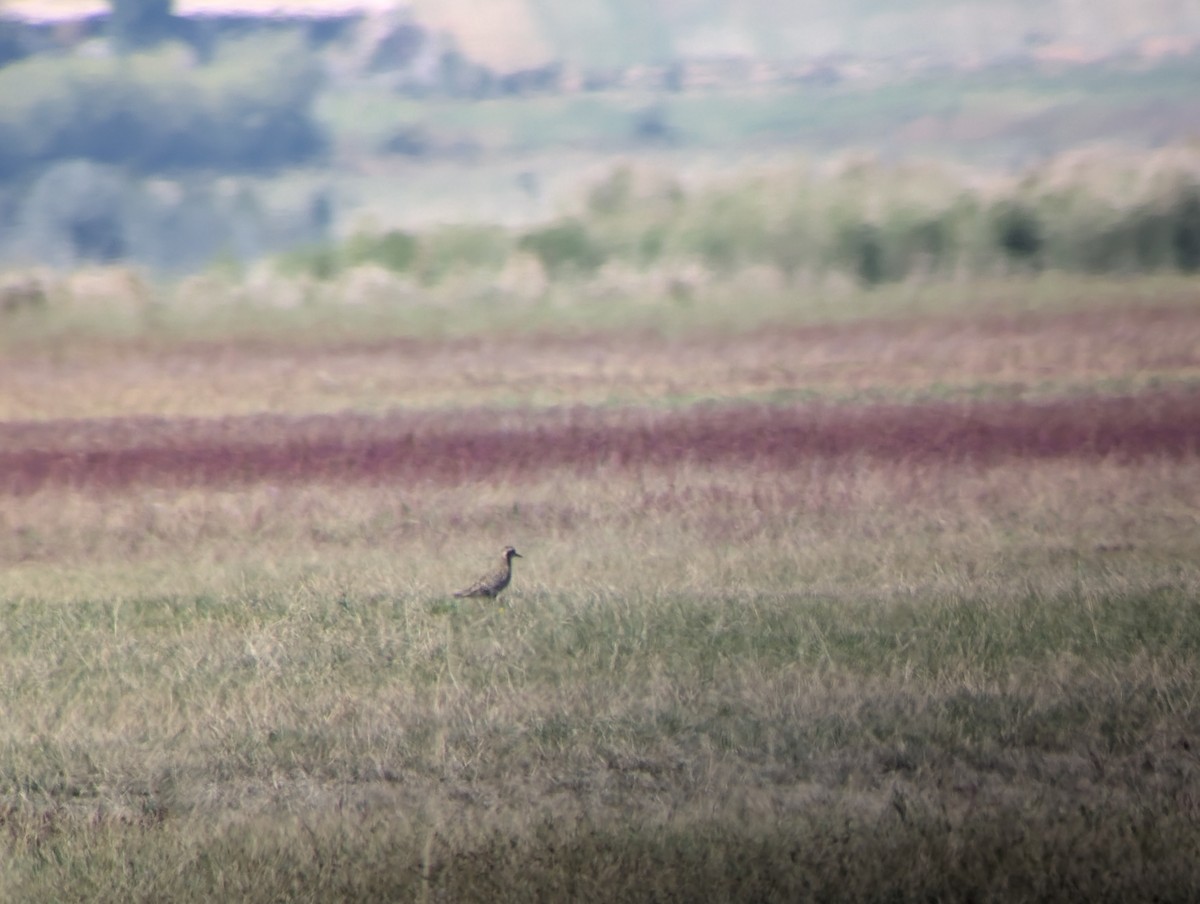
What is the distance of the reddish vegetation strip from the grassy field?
0.02 m

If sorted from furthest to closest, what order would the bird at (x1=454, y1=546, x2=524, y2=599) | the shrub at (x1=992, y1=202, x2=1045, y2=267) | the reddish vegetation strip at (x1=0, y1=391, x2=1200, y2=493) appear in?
the reddish vegetation strip at (x1=0, y1=391, x2=1200, y2=493) → the shrub at (x1=992, y1=202, x2=1045, y2=267) → the bird at (x1=454, y1=546, x2=524, y2=599)

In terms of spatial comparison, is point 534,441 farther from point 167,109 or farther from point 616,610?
point 167,109

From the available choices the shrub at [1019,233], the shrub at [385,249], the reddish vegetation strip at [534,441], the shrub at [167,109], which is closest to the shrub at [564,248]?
the shrub at [385,249]

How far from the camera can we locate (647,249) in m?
5.72

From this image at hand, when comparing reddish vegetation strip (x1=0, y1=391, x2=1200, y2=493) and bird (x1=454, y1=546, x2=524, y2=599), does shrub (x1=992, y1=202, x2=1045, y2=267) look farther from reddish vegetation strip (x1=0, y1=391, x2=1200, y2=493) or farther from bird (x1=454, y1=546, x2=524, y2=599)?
bird (x1=454, y1=546, x2=524, y2=599)

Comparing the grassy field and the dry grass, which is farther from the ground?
the dry grass

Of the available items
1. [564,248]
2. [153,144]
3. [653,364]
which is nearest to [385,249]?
[564,248]

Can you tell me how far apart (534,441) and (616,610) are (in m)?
1.39

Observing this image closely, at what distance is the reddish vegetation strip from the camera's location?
6.24m

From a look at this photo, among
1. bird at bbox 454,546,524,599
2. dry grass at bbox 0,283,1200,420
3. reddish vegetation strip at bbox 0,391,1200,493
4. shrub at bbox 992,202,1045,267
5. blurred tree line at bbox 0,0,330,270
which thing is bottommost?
bird at bbox 454,546,524,599

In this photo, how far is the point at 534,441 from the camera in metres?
6.34

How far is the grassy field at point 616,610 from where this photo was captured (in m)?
3.67

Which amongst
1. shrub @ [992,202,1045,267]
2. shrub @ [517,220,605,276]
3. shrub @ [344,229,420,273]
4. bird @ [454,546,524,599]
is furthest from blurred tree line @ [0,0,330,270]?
shrub @ [992,202,1045,267]

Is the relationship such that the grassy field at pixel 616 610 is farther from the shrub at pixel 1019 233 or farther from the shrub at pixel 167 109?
the shrub at pixel 167 109
